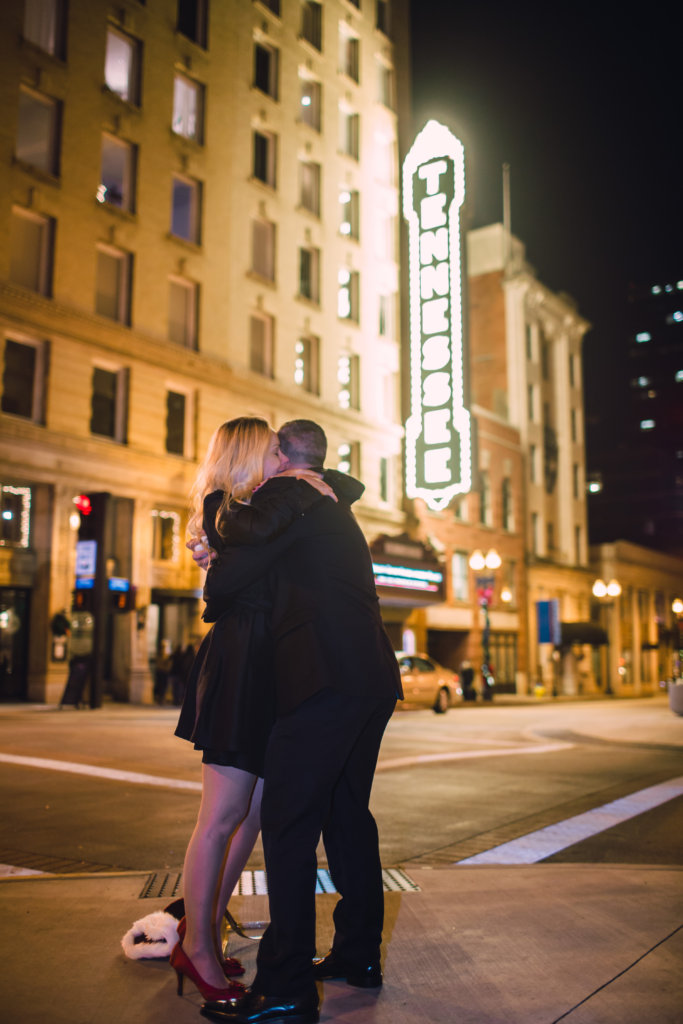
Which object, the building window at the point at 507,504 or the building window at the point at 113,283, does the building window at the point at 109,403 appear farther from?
the building window at the point at 507,504

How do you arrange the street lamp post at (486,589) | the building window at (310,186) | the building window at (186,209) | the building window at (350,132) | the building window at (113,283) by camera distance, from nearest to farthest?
the building window at (113,283)
the building window at (186,209)
the street lamp post at (486,589)
the building window at (310,186)
the building window at (350,132)

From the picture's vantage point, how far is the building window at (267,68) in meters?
32.7

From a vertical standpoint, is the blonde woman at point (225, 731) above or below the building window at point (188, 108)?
below

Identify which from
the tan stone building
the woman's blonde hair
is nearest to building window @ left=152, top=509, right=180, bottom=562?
the tan stone building

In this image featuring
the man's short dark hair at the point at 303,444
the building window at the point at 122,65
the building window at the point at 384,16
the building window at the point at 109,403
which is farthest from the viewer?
the building window at the point at 384,16

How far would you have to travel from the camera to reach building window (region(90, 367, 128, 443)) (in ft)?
82.9

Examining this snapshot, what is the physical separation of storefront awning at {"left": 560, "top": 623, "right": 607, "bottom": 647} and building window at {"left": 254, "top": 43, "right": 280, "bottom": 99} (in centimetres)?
2972

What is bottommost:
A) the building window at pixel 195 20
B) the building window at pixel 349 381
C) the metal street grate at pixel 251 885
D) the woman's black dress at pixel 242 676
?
the metal street grate at pixel 251 885

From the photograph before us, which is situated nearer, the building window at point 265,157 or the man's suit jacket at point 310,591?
the man's suit jacket at point 310,591

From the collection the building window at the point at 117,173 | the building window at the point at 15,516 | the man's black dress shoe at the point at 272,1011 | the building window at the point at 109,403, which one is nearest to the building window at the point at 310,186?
the building window at the point at 117,173

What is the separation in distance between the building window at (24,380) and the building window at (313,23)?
1912 centimetres

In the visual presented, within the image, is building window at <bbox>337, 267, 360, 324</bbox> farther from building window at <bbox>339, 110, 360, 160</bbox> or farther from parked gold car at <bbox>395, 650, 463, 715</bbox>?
parked gold car at <bbox>395, 650, 463, 715</bbox>

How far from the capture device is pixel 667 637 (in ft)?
111

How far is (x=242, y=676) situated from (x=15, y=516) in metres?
21.2
